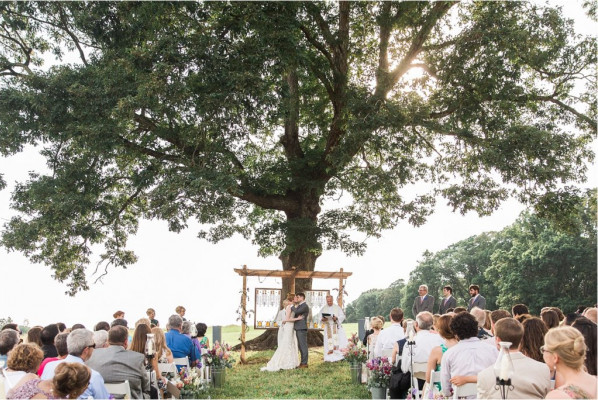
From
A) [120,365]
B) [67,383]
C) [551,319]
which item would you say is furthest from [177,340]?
[551,319]

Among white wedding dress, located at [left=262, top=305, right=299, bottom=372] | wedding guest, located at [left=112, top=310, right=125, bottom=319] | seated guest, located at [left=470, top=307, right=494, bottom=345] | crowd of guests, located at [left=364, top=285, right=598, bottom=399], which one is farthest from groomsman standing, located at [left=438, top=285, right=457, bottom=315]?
wedding guest, located at [left=112, top=310, right=125, bottom=319]

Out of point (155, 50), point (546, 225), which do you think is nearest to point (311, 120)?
point (155, 50)

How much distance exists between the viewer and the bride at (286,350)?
14.9 meters

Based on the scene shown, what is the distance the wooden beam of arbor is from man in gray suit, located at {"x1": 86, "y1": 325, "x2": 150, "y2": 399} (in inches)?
399

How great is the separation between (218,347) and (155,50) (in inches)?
282

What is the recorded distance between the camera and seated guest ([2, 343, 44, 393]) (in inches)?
198

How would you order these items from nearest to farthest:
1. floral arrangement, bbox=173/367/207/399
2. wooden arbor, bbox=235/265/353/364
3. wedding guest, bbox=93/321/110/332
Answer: wedding guest, bbox=93/321/110/332
floral arrangement, bbox=173/367/207/399
wooden arbor, bbox=235/265/353/364

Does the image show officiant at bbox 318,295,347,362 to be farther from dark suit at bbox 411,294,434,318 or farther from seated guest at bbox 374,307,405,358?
seated guest at bbox 374,307,405,358

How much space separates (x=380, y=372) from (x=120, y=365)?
4742 millimetres

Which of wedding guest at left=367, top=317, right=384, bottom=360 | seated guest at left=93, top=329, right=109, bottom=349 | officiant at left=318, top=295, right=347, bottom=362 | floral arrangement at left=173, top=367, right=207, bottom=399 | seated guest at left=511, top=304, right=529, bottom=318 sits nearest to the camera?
seated guest at left=93, top=329, right=109, bottom=349

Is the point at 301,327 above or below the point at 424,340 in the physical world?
above

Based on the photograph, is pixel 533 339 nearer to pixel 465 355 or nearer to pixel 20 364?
pixel 465 355

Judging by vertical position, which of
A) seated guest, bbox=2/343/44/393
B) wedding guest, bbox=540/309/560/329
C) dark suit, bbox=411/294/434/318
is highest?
dark suit, bbox=411/294/434/318

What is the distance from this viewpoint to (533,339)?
5180mm
